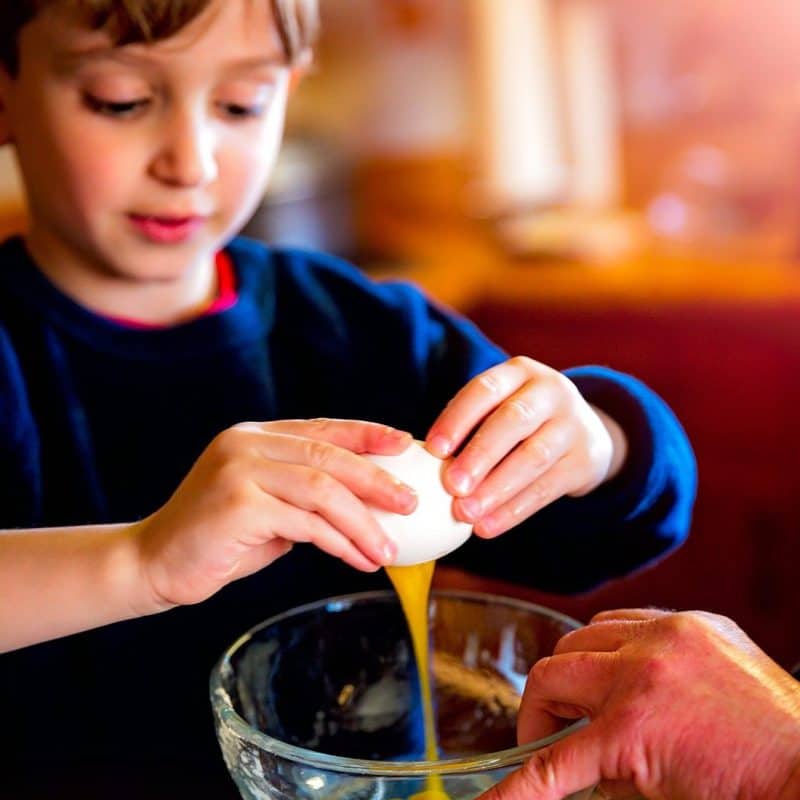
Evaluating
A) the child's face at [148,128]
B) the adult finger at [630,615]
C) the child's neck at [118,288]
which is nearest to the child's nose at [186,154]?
the child's face at [148,128]

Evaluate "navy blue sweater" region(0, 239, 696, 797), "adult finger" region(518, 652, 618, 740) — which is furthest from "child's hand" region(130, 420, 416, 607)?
"navy blue sweater" region(0, 239, 696, 797)

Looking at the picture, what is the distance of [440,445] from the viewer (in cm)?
74

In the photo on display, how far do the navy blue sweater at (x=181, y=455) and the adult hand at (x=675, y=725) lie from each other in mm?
354

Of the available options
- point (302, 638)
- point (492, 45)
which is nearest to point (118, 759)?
point (302, 638)

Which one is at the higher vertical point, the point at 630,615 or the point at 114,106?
the point at 114,106

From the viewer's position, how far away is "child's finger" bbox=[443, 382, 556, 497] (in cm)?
73

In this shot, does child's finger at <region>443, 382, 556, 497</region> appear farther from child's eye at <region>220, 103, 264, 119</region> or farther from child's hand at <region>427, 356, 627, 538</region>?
child's eye at <region>220, 103, 264, 119</region>

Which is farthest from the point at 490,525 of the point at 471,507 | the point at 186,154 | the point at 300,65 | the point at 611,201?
the point at 611,201

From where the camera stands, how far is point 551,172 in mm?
2566

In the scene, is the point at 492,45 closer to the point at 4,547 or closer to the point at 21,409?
the point at 21,409

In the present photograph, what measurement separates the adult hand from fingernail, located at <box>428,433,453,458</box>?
0.50ft

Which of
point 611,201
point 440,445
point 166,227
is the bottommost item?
point 611,201

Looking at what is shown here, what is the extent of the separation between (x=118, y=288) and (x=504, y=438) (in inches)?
18.0

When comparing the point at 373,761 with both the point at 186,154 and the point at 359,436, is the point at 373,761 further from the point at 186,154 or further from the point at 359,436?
the point at 186,154
